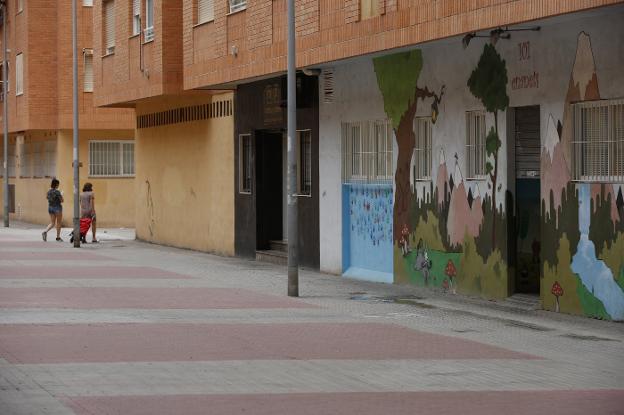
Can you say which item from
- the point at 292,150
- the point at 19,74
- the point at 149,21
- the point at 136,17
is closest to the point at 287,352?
the point at 292,150

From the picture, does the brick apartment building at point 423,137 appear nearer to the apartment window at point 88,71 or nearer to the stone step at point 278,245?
the stone step at point 278,245

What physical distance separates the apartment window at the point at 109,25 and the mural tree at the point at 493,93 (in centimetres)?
2096

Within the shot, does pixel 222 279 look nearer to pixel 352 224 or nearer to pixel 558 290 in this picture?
pixel 352 224

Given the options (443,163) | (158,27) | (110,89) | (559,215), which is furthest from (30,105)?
(559,215)

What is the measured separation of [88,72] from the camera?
48375 mm

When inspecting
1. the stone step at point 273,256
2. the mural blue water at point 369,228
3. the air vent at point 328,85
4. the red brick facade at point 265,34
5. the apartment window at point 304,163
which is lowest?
the stone step at point 273,256

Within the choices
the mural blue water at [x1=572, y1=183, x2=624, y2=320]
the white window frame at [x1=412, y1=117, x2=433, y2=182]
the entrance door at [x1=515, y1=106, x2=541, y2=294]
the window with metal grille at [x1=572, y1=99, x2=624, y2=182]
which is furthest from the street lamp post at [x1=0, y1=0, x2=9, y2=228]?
the mural blue water at [x1=572, y1=183, x2=624, y2=320]

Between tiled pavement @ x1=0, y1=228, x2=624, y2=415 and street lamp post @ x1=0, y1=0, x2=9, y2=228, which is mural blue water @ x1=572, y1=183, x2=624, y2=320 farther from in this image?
street lamp post @ x1=0, y1=0, x2=9, y2=228

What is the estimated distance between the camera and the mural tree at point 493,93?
18766mm

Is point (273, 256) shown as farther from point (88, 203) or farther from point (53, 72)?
point (53, 72)

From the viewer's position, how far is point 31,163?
181 ft

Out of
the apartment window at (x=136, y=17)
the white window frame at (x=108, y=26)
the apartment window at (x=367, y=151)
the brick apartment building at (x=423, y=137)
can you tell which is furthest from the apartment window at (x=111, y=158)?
the apartment window at (x=367, y=151)

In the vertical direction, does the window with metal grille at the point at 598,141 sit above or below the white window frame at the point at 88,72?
below

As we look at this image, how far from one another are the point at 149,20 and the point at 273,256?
30.9 feet
